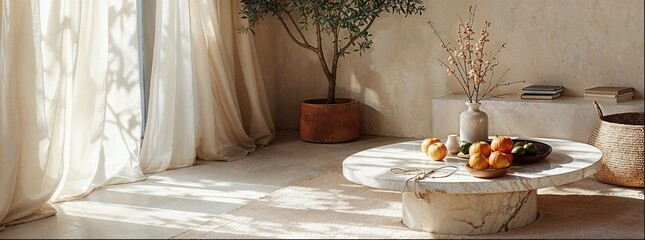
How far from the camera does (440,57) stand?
262 inches

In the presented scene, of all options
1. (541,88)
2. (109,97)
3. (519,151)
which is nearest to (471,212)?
(519,151)

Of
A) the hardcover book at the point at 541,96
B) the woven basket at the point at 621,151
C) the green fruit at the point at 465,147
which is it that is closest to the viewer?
the green fruit at the point at 465,147

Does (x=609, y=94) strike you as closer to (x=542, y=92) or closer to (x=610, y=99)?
(x=610, y=99)

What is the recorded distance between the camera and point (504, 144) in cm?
417

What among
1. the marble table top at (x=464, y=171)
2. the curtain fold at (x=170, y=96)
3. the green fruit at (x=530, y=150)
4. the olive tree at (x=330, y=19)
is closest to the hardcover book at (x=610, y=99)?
the marble table top at (x=464, y=171)

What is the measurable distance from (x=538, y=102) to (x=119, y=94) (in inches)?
108

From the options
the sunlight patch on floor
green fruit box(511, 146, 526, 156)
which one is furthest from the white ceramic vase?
the sunlight patch on floor

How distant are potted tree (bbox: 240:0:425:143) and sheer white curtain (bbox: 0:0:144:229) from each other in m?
1.33

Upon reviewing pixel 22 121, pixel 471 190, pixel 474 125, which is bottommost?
pixel 471 190

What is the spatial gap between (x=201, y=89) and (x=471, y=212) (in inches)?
107

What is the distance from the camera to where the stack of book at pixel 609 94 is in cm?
569

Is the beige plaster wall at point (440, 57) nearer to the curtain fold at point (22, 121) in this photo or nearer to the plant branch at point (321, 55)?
the plant branch at point (321, 55)

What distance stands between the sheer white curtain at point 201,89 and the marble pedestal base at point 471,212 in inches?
89.8

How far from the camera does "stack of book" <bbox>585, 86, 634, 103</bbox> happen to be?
224 inches
